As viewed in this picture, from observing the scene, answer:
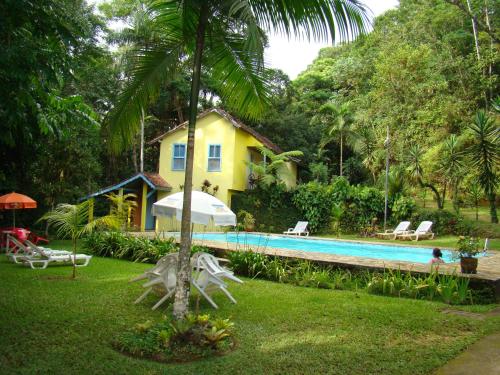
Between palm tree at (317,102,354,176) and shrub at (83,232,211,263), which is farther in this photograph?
palm tree at (317,102,354,176)

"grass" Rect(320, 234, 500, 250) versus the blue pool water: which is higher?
"grass" Rect(320, 234, 500, 250)

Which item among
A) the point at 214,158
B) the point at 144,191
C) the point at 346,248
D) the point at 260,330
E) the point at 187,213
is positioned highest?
the point at 214,158

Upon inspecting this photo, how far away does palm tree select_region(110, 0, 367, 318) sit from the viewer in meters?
4.70

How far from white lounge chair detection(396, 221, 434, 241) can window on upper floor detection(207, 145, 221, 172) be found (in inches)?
384

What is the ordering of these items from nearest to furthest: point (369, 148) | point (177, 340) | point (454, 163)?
point (177, 340) < point (454, 163) < point (369, 148)

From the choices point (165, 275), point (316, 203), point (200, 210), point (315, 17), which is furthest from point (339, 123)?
point (315, 17)

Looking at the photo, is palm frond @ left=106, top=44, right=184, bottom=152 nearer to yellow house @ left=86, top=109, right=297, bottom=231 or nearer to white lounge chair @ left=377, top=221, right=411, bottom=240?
white lounge chair @ left=377, top=221, right=411, bottom=240

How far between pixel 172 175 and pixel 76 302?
17.4 meters

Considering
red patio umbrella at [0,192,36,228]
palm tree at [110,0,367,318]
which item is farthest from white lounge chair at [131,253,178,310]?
red patio umbrella at [0,192,36,228]

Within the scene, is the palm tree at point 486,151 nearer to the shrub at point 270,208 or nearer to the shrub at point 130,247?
the shrub at point 270,208

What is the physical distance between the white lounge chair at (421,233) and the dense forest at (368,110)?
2.44 m

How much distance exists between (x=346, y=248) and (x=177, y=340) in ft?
42.9

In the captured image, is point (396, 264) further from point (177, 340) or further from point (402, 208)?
point (402, 208)

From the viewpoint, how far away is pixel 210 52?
5820mm
